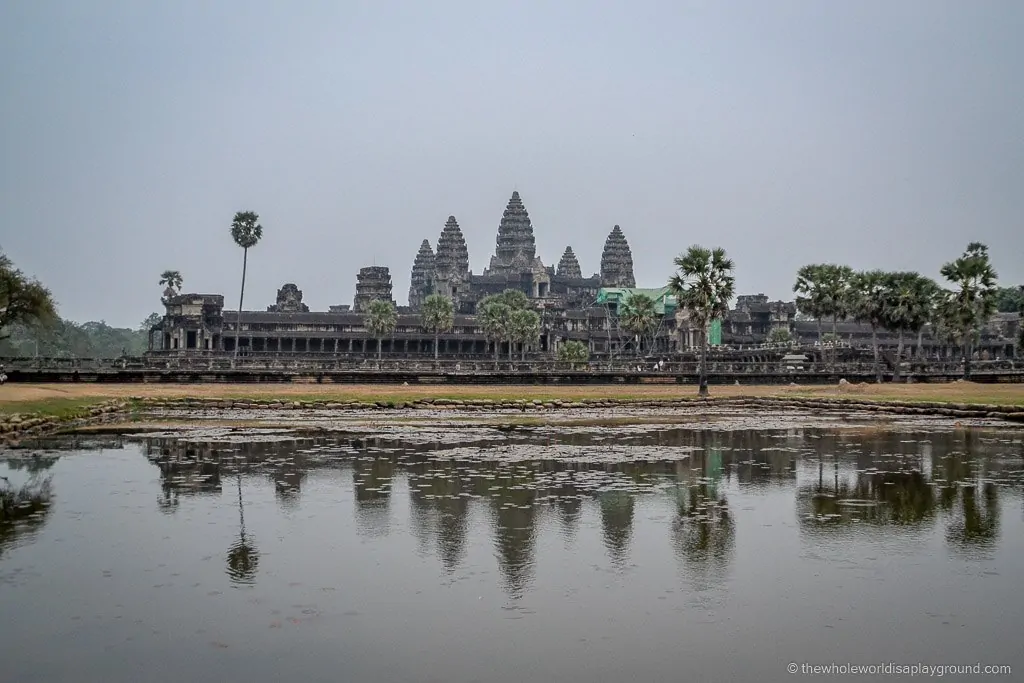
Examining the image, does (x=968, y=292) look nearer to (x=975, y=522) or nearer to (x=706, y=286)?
(x=706, y=286)

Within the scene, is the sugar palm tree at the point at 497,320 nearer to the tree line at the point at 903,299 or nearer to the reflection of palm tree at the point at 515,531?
the tree line at the point at 903,299

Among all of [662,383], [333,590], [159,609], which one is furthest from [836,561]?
[662,383]

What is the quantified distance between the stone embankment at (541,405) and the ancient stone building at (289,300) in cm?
11947

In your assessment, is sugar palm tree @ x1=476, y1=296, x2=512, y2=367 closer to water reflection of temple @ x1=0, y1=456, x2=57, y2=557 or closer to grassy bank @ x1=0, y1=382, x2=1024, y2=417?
grassy bank @ x1=0, y1=382, x2=1024, y2=417

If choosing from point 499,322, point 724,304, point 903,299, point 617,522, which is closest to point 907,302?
point 903,299

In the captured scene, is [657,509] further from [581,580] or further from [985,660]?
[985,660]

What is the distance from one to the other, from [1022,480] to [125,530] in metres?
18.5

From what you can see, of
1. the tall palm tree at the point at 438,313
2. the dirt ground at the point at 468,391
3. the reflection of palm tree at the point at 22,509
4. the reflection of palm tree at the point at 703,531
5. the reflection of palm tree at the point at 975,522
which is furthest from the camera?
the tall palm tree at the point at 438,313

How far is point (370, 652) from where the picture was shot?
12539mm

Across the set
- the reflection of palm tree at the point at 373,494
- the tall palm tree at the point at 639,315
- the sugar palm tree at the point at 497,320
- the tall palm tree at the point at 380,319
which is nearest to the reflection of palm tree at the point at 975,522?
the reflection of palm tree at the point at 373,494

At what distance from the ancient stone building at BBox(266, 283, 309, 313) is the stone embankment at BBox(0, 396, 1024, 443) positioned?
119m

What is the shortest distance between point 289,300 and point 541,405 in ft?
423

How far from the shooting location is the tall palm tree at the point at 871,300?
9444 centimetres

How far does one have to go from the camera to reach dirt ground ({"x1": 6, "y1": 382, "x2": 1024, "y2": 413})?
202 feet
